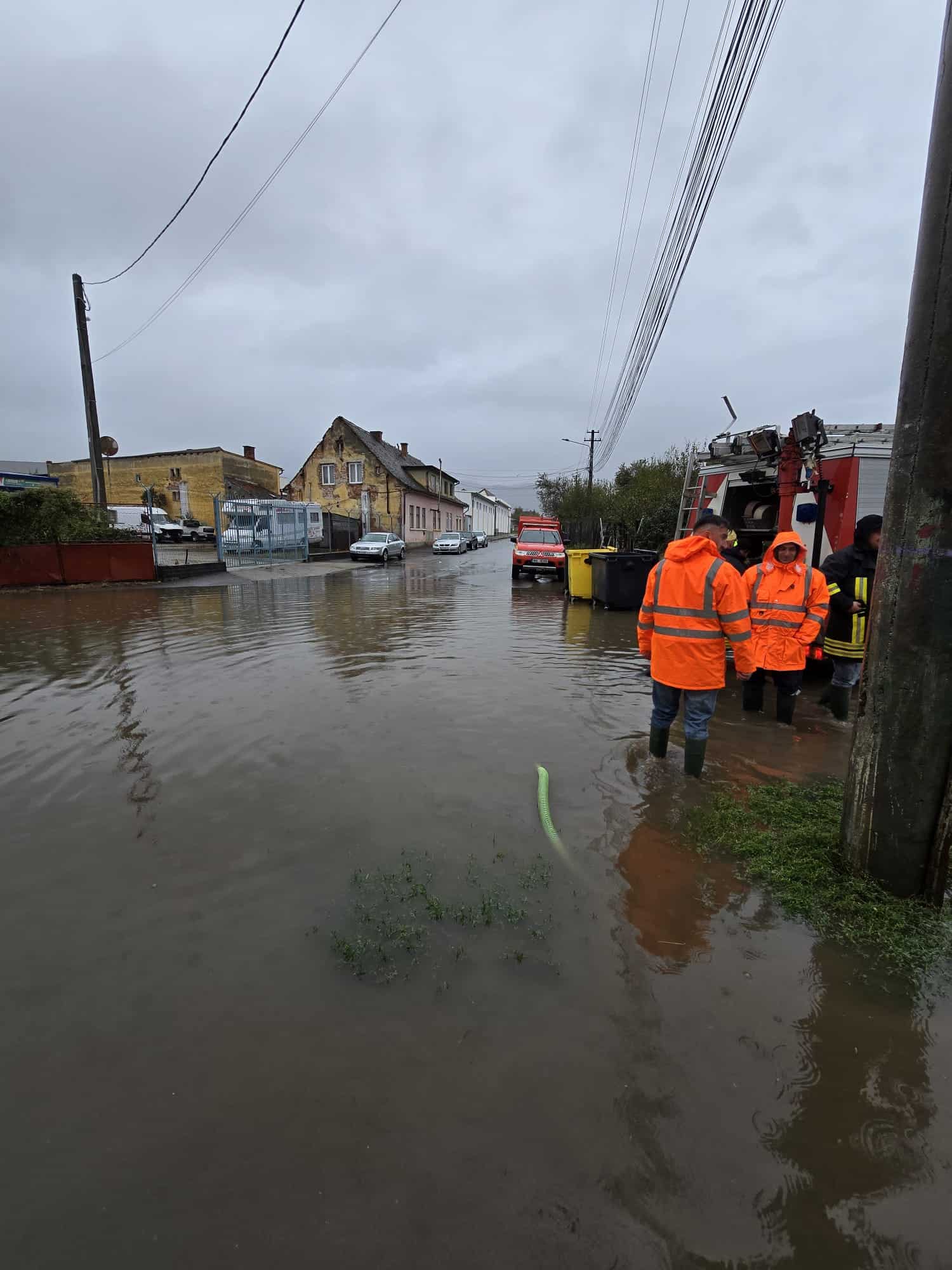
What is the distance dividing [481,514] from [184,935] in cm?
9839

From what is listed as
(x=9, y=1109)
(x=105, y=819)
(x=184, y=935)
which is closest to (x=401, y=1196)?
(x=9, y=1109)

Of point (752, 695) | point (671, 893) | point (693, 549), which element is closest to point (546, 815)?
point (671, 893)

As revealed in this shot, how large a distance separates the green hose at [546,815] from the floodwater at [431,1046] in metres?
0.06

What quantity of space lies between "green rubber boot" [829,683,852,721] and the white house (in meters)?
62.4

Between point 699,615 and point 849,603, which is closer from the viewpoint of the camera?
point 699,615

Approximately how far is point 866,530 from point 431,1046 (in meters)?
5.39

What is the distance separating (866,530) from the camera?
18.0 feet

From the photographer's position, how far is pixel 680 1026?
2.21 metres

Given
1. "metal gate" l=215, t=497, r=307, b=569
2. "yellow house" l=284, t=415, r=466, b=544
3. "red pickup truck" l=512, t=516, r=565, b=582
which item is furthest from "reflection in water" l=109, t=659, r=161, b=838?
"yellow house" l=284, t=415, r=466, b=544

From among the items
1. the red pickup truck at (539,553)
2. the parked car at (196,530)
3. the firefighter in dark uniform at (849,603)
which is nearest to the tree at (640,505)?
the red pickup truck at (539,553)

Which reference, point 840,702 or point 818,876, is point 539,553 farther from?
point 818,876

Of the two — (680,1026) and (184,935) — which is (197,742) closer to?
(184,935)

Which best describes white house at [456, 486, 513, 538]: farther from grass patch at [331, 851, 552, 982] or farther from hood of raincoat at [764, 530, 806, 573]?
grass patch at [331, 851, 552, 982]

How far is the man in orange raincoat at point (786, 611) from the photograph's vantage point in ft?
17.5
